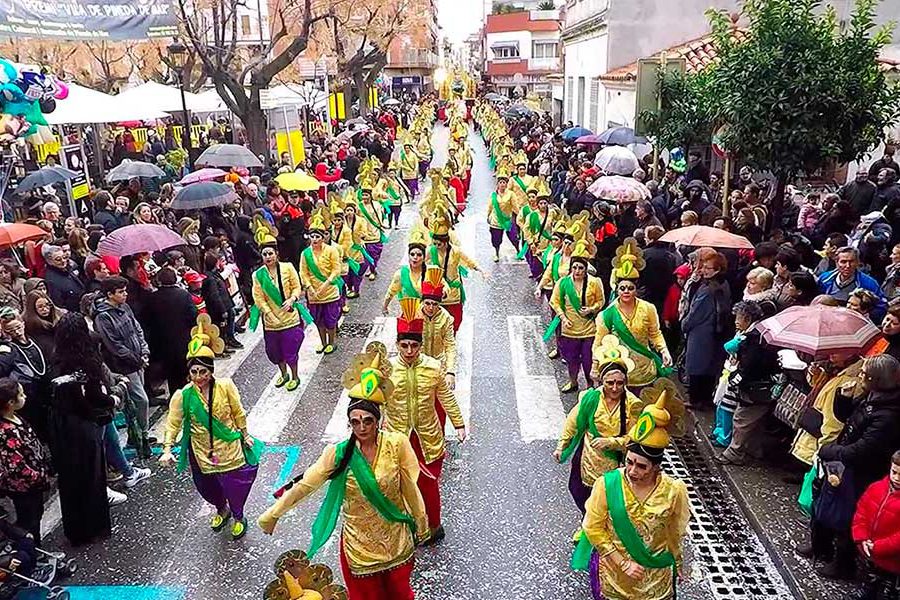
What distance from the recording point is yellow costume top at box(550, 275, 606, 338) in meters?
7.83

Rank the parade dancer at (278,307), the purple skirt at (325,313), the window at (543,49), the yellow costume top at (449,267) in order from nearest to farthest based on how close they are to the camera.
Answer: the parade dancer at (278,307) → the yellow costume top at (449,267) → the purple skirt at (325,313) → the window at (543,49)

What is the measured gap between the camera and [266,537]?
5.94 meters

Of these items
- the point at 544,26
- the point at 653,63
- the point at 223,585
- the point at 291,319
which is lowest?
the point at 223,585

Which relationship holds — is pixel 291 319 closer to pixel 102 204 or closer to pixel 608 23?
pixel 102 204

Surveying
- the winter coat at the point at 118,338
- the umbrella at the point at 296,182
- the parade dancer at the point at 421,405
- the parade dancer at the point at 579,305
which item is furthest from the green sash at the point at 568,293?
the umbrella at the point at 296,182

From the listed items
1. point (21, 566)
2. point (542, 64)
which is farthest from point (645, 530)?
point (542, 64)

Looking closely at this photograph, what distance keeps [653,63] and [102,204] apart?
9.04m

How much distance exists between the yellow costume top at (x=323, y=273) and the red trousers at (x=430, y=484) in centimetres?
402

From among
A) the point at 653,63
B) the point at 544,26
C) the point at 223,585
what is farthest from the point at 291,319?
the point at 544,26

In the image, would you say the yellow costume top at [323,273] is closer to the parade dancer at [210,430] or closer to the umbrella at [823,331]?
the parade dancer at [210,430]

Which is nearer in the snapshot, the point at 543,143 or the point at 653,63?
the point at 653,63

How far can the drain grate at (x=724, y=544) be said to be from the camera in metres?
5.23

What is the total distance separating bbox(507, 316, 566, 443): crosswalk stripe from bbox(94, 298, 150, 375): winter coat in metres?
3.75

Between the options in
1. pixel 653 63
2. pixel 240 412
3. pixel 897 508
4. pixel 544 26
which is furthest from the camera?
pixel 544 26
